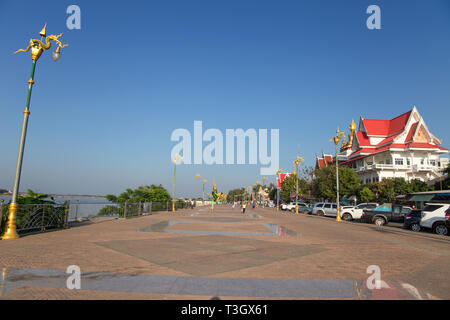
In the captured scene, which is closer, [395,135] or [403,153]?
[403,153]

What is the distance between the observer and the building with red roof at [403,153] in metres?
51.6

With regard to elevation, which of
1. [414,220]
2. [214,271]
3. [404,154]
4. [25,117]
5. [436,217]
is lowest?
[214,271]

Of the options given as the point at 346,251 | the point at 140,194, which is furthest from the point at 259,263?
the point at 140,194

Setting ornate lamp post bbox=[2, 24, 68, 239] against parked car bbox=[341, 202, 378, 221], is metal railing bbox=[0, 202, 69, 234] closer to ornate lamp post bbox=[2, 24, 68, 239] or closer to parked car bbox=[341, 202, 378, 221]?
ornate lamp post bbox=[2, 24, 68, 239]

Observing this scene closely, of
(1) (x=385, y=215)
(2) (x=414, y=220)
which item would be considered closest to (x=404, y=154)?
(1) (x=385, y=215)

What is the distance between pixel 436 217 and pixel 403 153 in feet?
140

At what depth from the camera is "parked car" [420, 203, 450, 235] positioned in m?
16.5

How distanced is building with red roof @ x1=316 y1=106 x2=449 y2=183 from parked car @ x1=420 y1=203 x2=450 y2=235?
34.5 meters

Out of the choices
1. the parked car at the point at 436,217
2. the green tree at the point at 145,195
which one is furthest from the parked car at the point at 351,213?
the green tree at the point at 145,195

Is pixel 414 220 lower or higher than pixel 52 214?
lower

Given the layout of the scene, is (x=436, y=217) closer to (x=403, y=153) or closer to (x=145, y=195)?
(x=145, y=195)

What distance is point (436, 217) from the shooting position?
16719 mm
